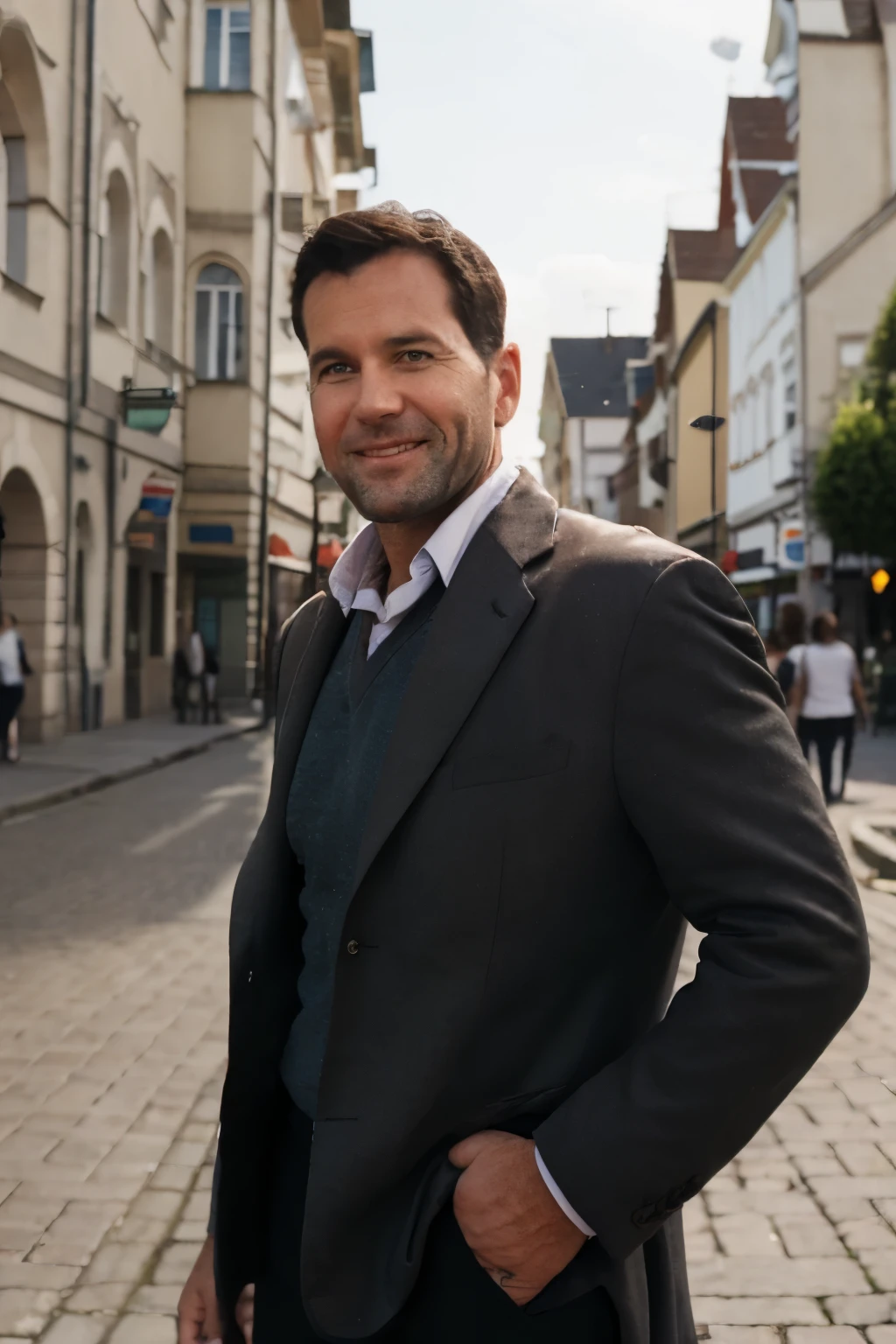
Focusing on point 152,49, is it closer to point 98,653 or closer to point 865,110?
point 98,653

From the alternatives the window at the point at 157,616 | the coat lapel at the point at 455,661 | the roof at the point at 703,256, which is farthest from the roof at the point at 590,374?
the roof at the point at 703,256

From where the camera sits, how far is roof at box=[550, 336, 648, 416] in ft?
15.6

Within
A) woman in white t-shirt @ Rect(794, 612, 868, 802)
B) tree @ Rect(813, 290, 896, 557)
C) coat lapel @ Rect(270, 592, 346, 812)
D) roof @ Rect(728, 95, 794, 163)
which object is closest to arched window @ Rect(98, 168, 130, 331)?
tree @ Rect(813, 290, 896, 557)

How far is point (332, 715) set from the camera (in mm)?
1907

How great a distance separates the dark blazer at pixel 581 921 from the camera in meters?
1.45

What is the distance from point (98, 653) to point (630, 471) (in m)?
14.0

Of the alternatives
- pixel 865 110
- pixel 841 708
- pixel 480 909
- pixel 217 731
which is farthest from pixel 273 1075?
pixel 865 110

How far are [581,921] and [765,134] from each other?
3083 centimetres

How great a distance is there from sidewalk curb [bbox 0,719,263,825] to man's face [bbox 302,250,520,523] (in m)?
10.8

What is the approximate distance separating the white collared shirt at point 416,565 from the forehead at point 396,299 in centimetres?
19

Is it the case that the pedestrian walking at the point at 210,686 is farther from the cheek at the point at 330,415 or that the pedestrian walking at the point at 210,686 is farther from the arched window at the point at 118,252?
the cheek at the point at 330,415

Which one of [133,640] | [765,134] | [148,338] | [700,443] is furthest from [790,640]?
[765,134]

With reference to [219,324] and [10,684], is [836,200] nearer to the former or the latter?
[219,324]

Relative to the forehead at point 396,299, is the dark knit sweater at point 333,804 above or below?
below
